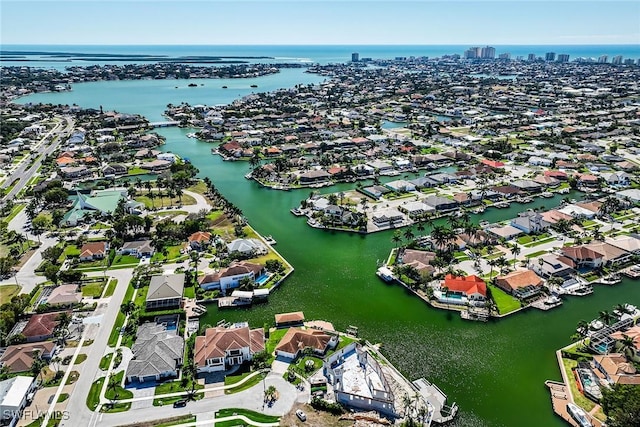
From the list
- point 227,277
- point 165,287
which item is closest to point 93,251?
point 165,287

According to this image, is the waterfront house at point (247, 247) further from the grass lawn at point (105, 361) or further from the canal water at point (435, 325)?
the grass lawn at point (105, 361)

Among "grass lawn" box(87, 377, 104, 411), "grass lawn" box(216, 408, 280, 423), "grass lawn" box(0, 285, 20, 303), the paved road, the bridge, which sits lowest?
"grass lawn" box(216, 408, 280, 423)

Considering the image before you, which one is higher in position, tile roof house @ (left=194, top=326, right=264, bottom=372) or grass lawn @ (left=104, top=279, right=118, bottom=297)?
tile roof house @ (left=194, top=326, right=264, bottom=372)

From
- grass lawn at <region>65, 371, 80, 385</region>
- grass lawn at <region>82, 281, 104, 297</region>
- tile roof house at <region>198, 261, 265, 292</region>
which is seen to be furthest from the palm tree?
grass lawn at <region>82, 281, 104, 297</region>

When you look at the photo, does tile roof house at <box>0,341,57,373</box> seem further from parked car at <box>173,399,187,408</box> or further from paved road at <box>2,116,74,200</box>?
paved road at <box>2,116,74,200</box>

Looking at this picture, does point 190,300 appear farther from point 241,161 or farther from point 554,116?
point 554,116

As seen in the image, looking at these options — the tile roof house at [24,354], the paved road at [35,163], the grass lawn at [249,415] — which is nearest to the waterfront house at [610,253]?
the grass lawn at [249,415]

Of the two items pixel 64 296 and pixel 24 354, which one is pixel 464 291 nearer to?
pixel 24 354

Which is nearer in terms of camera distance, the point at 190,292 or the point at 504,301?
the point at 504,301
